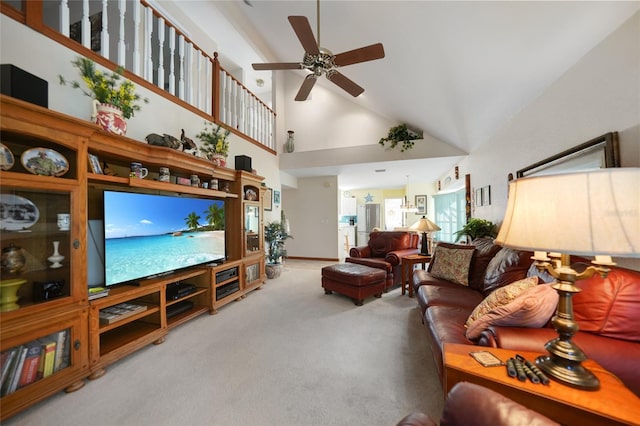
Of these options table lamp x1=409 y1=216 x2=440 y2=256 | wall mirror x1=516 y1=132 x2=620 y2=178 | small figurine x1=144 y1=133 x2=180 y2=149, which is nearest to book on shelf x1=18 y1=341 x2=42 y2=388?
small figurine x1=144 y1=133 x2=180 y2=149

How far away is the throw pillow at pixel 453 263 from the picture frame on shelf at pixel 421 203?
511cm

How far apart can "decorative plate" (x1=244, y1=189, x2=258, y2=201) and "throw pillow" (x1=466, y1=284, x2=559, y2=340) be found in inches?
127

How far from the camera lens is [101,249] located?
193 centimetres

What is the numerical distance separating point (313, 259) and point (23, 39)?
18.6 ft

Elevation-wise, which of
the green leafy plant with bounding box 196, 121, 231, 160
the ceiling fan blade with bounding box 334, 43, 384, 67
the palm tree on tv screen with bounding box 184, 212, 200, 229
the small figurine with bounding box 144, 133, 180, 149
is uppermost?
the ceiling fan blade with bounding box 334, 43, 384, 67

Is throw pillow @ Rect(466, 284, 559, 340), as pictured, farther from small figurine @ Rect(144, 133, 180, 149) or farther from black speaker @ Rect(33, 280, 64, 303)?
small figurine @ Rect(144, 133, 180, 149)

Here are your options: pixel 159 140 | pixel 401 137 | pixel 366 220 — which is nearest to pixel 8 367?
pixel 159 140

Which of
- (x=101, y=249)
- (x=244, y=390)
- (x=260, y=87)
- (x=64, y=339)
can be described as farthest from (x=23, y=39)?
(x=260, y=87)

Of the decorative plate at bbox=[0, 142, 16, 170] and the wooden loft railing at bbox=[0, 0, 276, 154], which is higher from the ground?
the wooden loft railing at bbox=[0, 0, 276, 154]

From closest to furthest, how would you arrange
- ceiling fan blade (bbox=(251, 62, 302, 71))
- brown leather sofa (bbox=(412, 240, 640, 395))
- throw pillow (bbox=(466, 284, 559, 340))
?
brown leather sofa (bbox=(412, 240, 640, 395)), throw pillow (bbox=(466, 284, 559, 340)), ceiling fan blade (bbox=(251, 62, 302, 71))

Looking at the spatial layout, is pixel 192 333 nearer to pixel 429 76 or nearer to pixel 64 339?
pixel 64 339

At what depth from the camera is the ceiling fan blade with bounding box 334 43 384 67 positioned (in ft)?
6.72

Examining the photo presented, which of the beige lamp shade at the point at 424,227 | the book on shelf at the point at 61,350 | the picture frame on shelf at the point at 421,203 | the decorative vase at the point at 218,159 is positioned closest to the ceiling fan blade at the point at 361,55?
the decorative vase at the point at 218,159

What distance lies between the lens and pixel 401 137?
456 centimetres
